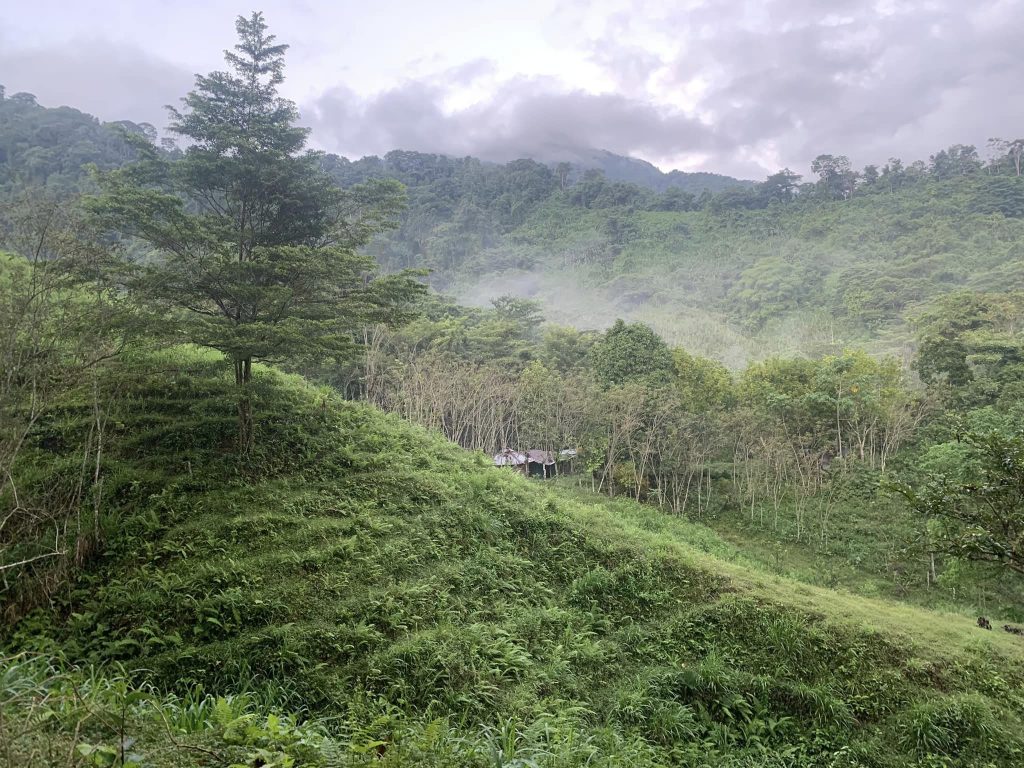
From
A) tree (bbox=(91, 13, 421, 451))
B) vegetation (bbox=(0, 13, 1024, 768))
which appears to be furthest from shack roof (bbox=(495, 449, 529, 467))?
tree (bbox=(91, 13, 421, 451))

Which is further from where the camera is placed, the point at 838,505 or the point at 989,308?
the point at 989,308

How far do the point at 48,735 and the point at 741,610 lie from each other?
28.7 ft

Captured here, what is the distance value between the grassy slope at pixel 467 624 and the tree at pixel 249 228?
1761 millimetres

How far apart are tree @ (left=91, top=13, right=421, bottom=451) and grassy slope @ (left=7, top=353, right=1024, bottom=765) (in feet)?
5.78

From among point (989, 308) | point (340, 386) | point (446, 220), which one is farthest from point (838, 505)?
point (446, 220)

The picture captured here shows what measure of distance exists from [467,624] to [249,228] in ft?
28.2

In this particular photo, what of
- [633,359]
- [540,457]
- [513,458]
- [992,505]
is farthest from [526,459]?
[992,505]

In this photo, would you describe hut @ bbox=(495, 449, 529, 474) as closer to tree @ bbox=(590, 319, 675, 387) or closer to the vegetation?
tree @ bbox=(590, 319, 675, 387)

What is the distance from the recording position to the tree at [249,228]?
28.7 ft

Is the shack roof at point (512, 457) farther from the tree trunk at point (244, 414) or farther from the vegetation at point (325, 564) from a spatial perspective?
the tree trunk at point (244, 414)

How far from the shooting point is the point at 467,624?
281 inches

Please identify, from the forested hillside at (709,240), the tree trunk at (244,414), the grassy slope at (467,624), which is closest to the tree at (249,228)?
the tree trunk at (244,414)

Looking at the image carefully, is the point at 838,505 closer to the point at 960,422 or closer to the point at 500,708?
the point at 960,422

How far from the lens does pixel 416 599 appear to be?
7242 mm
